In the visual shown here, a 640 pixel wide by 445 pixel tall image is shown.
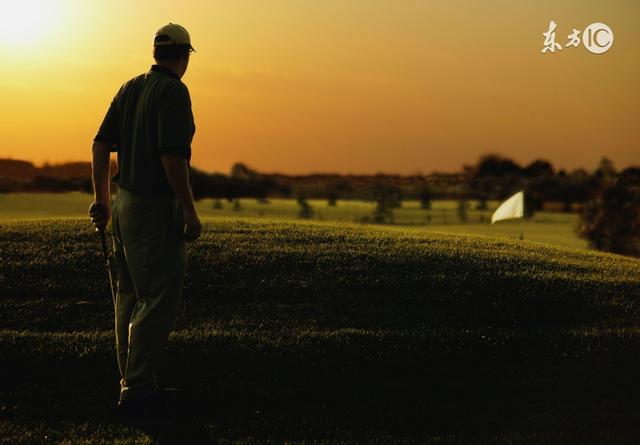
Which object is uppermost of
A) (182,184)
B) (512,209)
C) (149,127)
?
(149,127)

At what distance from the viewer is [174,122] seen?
6.74 m

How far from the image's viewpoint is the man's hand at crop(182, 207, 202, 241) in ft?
22.4

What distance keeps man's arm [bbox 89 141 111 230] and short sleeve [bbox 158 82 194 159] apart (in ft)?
2.52

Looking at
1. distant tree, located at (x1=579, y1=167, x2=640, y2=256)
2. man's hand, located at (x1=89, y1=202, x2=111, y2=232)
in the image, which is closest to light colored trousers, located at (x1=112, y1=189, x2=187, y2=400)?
man's hand, located at (x1=89, y1=202, x2=111, y2=232)

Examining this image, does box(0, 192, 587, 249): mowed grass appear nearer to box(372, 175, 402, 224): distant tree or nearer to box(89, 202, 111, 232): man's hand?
box(372, 175, 402, 224): distant tree

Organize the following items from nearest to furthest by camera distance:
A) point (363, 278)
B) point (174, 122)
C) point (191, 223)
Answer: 1. point (174, 122)
2. point (191, 223)
3. point (363, 278)

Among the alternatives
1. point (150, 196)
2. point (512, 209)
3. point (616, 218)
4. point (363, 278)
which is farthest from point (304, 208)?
point (150, 196)

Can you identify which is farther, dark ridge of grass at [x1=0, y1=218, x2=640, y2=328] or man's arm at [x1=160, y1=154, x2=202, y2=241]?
dark ridge of grass at [x1=0, y1=218, x2=640, y2=328]

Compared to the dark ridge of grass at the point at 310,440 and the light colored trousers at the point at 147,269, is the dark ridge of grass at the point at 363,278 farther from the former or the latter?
the light colored trousers at the point at 147,269

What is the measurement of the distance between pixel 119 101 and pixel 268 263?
7.14m

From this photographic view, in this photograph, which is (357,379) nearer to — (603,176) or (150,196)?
(150,196)

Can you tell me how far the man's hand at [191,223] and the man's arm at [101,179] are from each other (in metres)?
0.92

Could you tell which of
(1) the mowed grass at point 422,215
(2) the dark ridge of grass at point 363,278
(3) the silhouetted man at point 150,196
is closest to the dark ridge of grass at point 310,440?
(3) the silhouetted man at point 150,196

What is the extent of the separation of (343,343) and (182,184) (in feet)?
13.2
